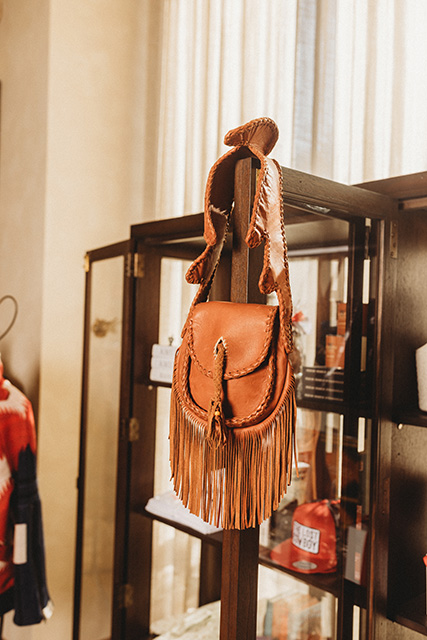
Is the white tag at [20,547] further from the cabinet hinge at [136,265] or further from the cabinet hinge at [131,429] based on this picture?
the cabinet hinge at [136,265]

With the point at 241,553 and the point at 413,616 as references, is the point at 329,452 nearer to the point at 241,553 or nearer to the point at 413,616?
the point at 413,616

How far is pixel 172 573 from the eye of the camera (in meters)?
1.73

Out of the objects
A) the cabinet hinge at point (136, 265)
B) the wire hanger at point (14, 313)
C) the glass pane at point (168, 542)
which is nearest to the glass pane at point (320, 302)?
the glass pane at point (168, 542)

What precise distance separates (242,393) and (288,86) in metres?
1.36

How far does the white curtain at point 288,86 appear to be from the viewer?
1.48m

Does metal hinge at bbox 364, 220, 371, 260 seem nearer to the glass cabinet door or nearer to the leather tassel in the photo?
the glass cabinet door

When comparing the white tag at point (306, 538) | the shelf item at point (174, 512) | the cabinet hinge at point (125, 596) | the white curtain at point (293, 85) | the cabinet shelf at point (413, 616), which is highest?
the white curtain at point (293, 85)

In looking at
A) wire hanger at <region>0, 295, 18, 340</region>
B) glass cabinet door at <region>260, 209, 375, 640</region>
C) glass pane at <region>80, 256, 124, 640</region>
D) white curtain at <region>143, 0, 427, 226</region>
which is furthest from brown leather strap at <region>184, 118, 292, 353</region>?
wire hanger at <region>0, 295, 18, 340</region>

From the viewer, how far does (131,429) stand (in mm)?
1677

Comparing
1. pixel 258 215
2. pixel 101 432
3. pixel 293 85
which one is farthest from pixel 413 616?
pixel 293 85

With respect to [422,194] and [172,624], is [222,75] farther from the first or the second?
[172,624]

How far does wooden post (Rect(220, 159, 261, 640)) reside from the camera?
821mm

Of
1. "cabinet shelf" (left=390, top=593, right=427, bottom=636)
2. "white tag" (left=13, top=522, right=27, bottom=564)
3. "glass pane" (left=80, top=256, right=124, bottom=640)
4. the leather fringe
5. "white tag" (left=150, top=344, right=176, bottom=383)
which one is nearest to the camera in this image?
the leather fringe

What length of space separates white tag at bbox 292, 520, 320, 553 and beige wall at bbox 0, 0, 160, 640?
1.32m
